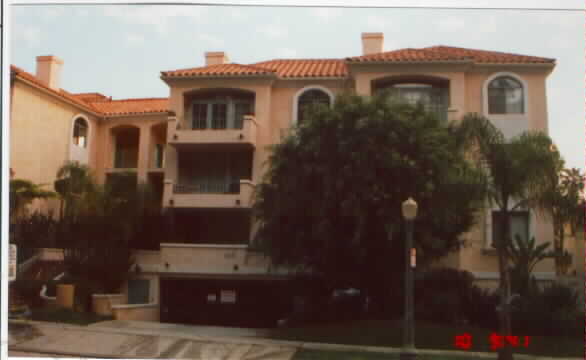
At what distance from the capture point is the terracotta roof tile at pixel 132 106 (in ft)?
63.3

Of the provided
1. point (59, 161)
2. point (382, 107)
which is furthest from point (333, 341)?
point (59, 161)

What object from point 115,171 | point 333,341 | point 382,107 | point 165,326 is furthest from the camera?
point 115,171

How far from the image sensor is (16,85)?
54.4 feet

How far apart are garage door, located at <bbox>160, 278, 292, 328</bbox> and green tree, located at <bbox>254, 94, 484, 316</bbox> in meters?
3.65

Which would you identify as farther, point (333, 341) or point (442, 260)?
point (442, 260)

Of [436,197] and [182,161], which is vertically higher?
[182,161]

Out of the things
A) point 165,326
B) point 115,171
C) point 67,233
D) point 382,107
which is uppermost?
point 382,107

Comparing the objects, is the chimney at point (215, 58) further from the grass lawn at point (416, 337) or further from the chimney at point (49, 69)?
the grass lawn at point (416, 337)

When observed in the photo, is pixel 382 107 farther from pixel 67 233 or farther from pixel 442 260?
pixel 67 233

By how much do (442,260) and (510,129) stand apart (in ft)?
14.9

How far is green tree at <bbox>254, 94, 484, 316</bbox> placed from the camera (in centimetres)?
1553

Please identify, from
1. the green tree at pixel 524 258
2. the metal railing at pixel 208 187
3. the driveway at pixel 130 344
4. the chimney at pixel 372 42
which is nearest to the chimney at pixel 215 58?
the metal railing at pixel 208 187

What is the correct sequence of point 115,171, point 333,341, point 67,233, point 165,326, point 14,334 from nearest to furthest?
point 14,334 < point 333,341 < point 165,326 < point 67,233 < point 115,171

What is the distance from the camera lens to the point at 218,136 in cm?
2133
